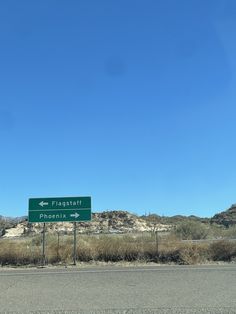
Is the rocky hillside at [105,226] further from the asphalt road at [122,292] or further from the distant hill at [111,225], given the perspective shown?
the asphalt road at [122,292]

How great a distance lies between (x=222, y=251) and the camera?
98.3ft

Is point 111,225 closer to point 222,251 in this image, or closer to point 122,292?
point 222,251

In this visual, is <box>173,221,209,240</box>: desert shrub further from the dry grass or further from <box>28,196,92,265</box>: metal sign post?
<box>28,196,92,265</box>: metal sign post

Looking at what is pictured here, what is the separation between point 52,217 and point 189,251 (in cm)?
667

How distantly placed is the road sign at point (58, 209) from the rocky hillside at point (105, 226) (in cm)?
5932

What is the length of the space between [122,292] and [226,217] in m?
103

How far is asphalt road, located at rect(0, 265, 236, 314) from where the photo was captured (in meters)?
13.8

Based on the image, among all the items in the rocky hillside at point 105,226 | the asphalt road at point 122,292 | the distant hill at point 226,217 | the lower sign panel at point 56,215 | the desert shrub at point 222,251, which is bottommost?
the asphalt road at point 122,292

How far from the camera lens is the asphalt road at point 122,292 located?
13820 mm

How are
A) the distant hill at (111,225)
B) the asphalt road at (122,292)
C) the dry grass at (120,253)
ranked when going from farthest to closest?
the distant hill at (111,225), the dry grass at (120,253), the asphalt road at (122,292)

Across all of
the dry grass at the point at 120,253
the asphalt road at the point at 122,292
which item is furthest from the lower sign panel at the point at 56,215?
the asphalt road at the point at 122,292

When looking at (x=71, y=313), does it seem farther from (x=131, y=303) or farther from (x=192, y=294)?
(x=192, y=294)

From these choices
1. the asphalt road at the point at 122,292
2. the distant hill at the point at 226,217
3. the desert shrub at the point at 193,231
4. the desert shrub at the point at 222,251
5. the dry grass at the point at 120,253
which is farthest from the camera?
the distant hill at the point at 226,217

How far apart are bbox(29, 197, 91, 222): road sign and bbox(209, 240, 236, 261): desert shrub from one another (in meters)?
6.36
